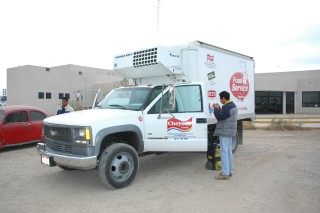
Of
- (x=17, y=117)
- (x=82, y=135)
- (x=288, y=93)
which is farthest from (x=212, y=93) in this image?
(x=288, y=93)

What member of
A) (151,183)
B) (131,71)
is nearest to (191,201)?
(151,183)

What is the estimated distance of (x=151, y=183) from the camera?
5.98 m

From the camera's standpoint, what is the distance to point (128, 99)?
255 inches

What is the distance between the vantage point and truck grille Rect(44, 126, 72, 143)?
5336 millimetres

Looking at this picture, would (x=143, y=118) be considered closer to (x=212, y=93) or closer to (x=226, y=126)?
(x=226, y=126)

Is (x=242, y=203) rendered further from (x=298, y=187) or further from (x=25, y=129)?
(x=25, y=129)

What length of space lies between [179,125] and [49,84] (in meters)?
32.1

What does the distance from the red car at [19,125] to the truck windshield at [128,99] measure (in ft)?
15.9

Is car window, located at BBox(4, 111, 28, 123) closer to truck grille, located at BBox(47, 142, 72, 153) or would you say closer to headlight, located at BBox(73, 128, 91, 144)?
→ truck grille, located at BBox(47, 142, 72, 153)

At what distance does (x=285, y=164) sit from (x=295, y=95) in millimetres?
30141

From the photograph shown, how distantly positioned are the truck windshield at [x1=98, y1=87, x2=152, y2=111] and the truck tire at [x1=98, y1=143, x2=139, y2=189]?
1.00 metres

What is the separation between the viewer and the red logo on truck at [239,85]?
8535 millimetres

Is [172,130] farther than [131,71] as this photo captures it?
No

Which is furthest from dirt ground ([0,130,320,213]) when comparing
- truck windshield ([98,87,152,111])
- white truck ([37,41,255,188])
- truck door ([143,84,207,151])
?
truck windshield ([98,87,152,111])
